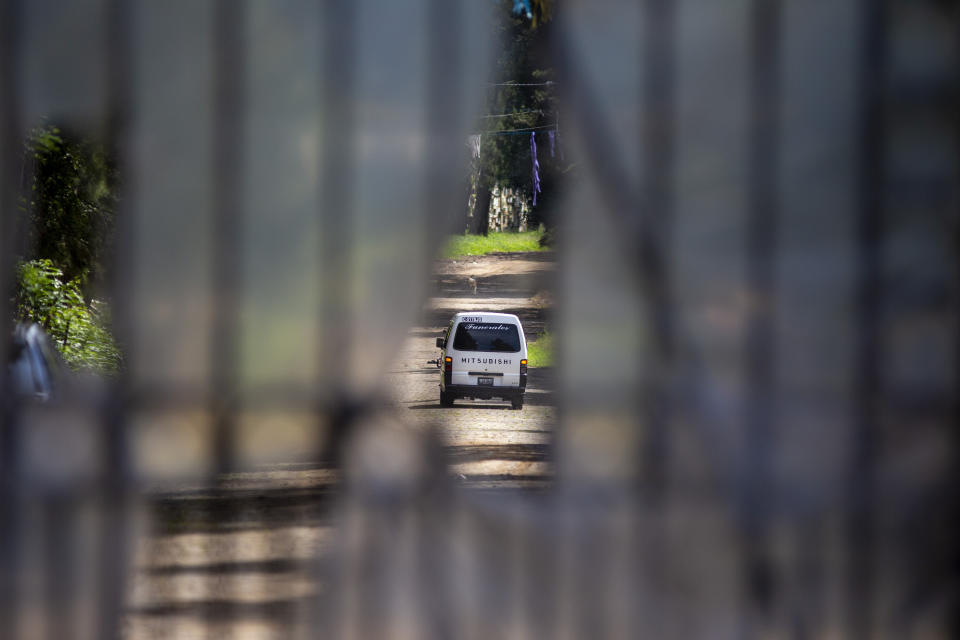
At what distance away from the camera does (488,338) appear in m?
12.7

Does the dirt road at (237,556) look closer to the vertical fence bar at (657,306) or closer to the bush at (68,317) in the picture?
the bush at (68,317)

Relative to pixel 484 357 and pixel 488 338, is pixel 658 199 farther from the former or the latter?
pixel 484 357

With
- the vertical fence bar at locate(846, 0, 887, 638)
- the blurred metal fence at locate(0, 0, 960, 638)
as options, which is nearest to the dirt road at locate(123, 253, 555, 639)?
the blurred metal fence at locate(0, 0, 960, 638)

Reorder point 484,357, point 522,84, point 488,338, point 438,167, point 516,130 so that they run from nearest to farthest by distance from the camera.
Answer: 1. point 438,167
2. point 522,84
3. point 516,130
4. point 488,338
5. point 484,357

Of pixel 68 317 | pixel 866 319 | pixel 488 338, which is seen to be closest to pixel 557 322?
pixel 866 319

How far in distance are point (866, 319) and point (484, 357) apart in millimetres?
11089

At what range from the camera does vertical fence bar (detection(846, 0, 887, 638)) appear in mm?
1834

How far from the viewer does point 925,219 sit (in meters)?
1.87

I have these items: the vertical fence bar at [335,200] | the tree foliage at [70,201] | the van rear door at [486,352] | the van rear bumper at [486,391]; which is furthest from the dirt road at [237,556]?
the van rear bumper at [486,391]

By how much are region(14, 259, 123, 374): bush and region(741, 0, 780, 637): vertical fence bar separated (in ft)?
4.18

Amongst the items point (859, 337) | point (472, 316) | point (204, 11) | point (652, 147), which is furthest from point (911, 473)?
point (472, 316)

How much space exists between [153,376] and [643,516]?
1.00m

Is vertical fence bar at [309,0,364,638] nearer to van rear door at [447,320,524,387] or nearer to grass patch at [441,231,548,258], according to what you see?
grass patch at [441,231,548,258]

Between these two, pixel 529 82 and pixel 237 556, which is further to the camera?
pixel 529 82
